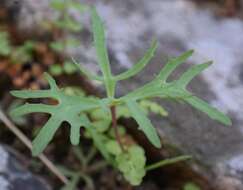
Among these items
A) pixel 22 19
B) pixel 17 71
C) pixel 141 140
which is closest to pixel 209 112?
pixel 141 140

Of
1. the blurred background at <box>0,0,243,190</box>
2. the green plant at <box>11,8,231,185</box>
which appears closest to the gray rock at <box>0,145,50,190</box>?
the blurred background at <box>0,0,243,190</box>

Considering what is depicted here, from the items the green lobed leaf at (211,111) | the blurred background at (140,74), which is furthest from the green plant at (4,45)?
the green lobed leaf at (211,111)

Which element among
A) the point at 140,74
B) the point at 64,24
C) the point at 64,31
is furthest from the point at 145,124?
the point at 64,31

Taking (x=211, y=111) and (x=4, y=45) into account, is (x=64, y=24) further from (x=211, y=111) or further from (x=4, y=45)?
(x=211, y=111)

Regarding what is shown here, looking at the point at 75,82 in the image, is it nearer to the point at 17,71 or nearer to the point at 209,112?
the point at 17,71

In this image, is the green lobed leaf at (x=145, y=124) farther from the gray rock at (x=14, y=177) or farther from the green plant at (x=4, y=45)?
the green plant at (x=4, y=45)
